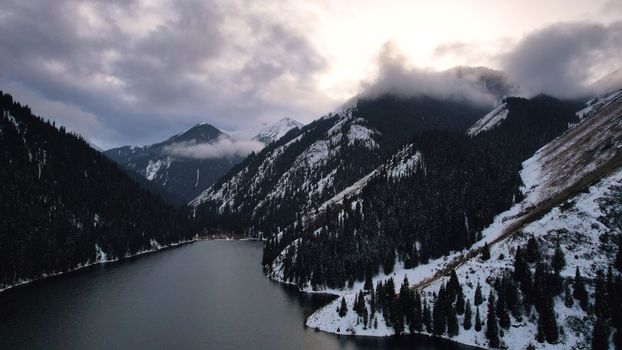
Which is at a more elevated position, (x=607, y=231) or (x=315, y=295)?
(x=607, y=231)

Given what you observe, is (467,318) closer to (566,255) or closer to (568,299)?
(568,299)

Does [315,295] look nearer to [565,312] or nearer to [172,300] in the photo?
[172,300]

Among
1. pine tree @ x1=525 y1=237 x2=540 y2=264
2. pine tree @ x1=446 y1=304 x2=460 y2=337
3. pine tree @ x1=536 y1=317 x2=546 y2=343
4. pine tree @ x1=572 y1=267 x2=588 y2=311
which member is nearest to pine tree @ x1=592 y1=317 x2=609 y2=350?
pine tree @ x1=572 y1=267 x2=588 y2=311

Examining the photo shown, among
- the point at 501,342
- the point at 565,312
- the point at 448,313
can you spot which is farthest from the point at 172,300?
the point at 565,312

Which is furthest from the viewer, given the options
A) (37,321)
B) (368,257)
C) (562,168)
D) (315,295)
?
(562,168)

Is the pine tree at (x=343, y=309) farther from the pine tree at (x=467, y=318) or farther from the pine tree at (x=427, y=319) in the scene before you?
the pine tree at (x=467, y=318)

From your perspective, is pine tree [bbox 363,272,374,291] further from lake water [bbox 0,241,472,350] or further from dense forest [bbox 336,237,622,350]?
dense forest [bbox 336,237,622,350]

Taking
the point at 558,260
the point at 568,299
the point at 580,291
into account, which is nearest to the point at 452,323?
the point at 568,299
